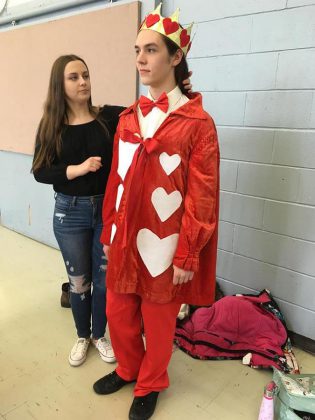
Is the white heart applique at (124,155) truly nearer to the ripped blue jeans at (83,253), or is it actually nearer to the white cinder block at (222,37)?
the ripped blue jeans at (83,253)

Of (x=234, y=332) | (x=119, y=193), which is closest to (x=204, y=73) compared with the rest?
(x=119, y=193)

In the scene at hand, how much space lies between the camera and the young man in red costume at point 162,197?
Answer: 4.06 ft

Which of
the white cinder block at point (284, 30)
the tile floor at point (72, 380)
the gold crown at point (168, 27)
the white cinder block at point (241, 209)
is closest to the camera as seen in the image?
the gold crown at point (168, 27)

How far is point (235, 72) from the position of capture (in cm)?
194

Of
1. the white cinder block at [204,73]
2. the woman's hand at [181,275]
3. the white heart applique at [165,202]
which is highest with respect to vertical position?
the white cinder block at [204,73]

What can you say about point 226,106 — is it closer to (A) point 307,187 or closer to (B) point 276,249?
(A) point 307,187

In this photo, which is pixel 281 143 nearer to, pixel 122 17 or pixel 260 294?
pixel 260 294

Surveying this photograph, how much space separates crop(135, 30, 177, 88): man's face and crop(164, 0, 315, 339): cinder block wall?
2.63 ft

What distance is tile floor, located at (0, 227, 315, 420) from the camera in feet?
4.99

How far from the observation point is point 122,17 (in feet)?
7.41

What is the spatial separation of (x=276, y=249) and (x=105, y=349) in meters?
1.06

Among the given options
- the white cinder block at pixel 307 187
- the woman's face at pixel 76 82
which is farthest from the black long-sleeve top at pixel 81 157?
the white cinder block at pixel 307 187

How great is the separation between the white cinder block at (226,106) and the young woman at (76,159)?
64 cm

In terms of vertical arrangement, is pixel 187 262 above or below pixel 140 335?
above
